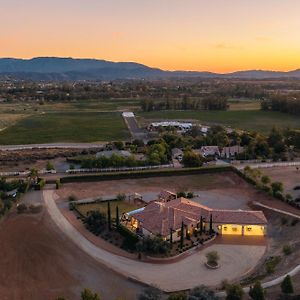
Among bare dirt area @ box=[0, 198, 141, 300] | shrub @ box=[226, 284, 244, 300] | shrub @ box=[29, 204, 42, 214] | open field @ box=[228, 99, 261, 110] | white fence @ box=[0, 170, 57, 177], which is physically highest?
open field @ box=[228, 99, 261, 110]

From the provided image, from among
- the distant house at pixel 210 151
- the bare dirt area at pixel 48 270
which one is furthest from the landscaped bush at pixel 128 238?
the distant house at pixel 210 151

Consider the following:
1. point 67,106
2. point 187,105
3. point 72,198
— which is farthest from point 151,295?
point 67,106

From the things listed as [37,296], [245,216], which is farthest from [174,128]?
[37,296]

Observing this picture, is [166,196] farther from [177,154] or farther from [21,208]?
[177,154]

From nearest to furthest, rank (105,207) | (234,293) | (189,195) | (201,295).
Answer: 1. (234,293)
2. (201,295)
3. (105,207)
4. (189,195)

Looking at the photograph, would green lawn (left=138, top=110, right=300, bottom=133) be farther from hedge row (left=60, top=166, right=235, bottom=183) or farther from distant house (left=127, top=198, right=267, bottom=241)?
distant house (left=127, top=198, right=267, bottom=241)

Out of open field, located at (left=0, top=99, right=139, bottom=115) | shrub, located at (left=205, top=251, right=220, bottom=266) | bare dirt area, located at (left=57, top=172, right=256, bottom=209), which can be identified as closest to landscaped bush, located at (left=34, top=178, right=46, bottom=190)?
bare dirt area, located at (left=57, top=172, right=256, bottom=209)
